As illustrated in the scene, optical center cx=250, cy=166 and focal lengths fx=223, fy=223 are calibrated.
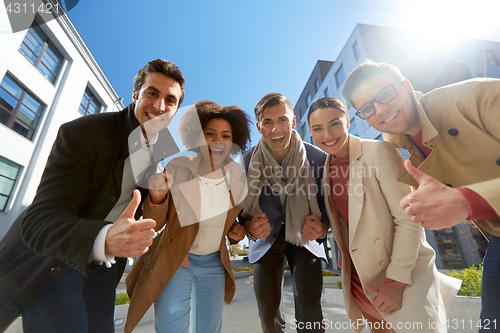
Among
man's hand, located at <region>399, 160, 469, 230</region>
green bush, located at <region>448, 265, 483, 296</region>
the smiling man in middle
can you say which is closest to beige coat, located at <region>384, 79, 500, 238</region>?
man's hand, located at <region>399, 160, 469, 230</region>

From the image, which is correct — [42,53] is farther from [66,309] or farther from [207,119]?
[66,309]

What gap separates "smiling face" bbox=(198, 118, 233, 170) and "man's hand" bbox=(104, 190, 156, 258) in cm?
153

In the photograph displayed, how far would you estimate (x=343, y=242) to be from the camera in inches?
84.7

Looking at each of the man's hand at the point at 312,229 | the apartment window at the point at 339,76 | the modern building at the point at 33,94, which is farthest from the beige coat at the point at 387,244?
the apartment window at the point at 339,76

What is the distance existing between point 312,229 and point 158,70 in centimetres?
220

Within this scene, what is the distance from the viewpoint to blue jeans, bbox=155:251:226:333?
1863mm

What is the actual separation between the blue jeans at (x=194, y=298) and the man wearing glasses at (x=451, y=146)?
173 centimetres

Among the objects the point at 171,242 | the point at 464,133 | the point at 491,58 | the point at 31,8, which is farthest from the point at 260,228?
the point at 491,58

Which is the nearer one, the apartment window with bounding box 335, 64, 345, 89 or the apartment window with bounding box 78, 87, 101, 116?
Result: the apartment window with bounding box 78, 87, 101, 116

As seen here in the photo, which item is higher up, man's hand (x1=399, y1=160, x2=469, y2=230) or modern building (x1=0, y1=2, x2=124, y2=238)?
modern building (x1=0, y1=2, x2=124, y2=238)

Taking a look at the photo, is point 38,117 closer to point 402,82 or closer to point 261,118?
point 261,118

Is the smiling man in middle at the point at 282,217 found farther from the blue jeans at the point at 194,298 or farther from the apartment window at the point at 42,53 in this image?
the apartment window at the point at 42,53

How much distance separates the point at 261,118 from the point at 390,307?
7.06 feet

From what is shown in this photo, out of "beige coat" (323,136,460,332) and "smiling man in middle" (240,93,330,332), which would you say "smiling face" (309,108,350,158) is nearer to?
"beige coat" (323,136,460,332)
